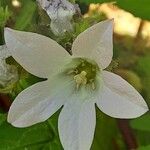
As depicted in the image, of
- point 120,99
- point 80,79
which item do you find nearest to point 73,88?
point 80,79

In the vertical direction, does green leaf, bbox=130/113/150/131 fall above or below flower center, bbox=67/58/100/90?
below

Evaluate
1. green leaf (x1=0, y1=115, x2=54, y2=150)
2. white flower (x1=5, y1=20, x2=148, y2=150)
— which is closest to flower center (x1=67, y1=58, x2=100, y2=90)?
white flower (x1=5, y1=20, x2=148, y2=150)

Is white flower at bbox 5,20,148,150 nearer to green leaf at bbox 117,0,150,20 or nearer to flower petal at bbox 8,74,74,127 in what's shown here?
flower petal at bbox 8,74,74,127

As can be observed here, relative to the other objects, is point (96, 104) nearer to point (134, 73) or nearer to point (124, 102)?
point (124, 102)

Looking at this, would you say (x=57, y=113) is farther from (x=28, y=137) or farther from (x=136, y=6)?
(x=136, y=6)

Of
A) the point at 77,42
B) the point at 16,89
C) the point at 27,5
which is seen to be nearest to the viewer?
the point at 77,42

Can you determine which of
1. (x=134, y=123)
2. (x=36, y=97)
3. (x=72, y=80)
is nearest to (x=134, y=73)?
(x=134, y=123)
